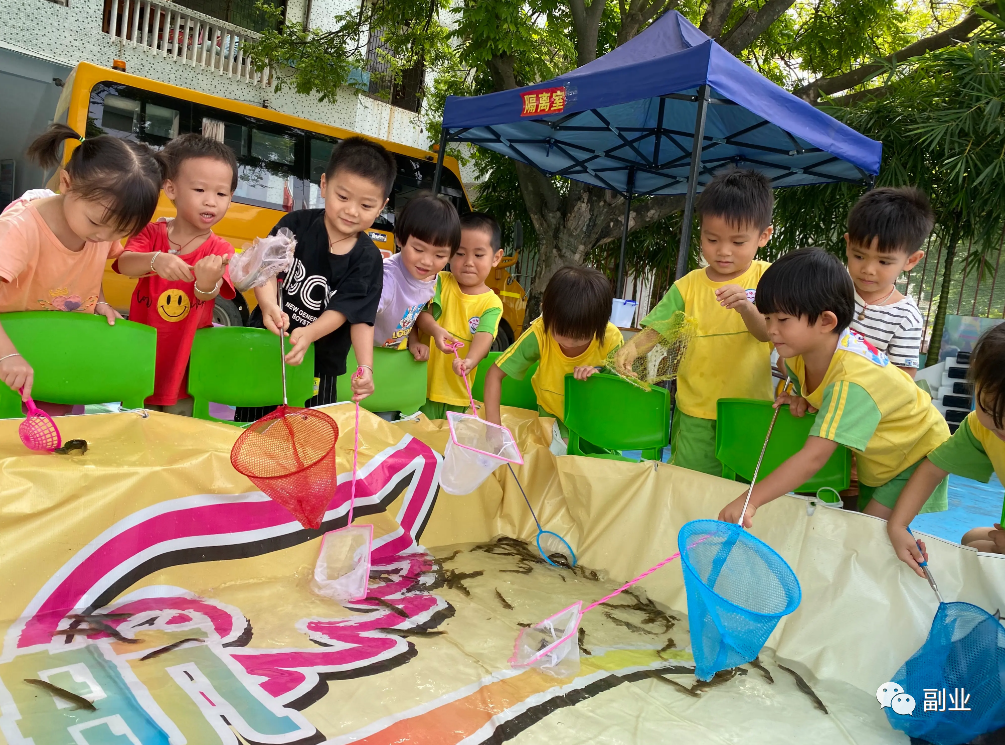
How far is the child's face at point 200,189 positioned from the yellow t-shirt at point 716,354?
1.70 meters

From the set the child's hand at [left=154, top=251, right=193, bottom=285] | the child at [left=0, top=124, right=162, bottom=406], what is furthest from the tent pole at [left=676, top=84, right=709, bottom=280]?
the child at [left=0, top=124, right=162, bottom=406]

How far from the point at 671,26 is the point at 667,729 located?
16.3ft

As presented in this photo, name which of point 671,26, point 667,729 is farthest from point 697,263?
point 667,729

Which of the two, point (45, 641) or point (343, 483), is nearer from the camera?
point (45, 641)

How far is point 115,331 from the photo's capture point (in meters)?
2.25

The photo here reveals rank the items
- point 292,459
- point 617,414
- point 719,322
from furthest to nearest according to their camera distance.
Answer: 1. point 617,414
2. point 719,322
3. point 292,459

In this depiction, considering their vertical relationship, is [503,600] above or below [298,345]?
below

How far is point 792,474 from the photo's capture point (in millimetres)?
1958

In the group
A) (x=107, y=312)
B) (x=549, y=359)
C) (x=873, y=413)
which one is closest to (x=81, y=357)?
(x=107, y=312)

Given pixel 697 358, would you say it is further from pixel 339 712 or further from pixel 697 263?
pixel 697 263

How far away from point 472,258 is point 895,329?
1.81 meters

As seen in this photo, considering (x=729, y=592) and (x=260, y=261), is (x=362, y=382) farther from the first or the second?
(x=729, y=592)

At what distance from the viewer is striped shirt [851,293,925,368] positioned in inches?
103

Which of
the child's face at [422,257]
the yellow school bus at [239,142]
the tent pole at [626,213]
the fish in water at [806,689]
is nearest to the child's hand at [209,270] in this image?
the child's face at [422,257]
